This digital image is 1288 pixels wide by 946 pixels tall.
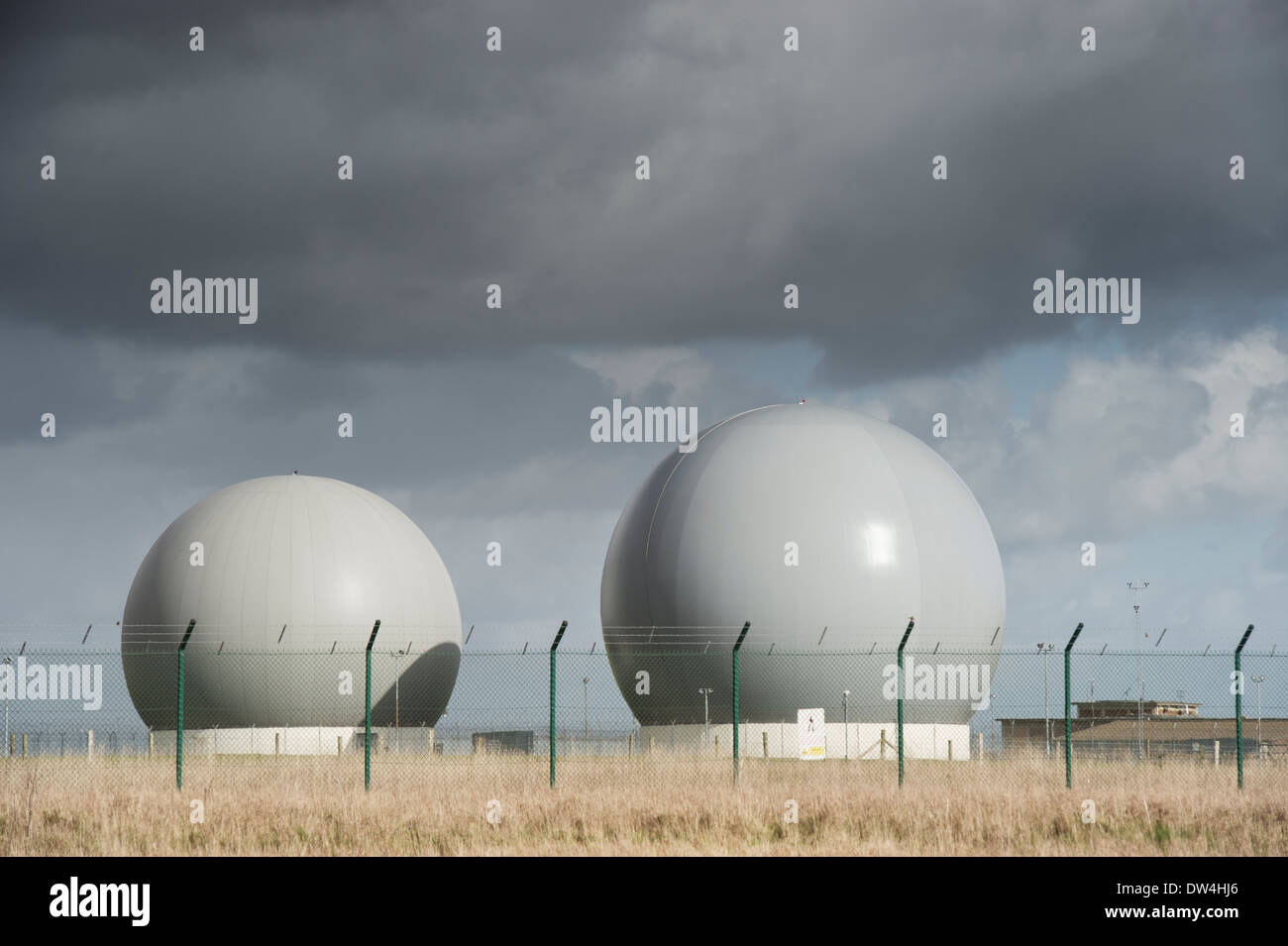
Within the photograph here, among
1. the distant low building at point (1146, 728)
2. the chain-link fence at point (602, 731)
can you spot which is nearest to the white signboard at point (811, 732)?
the chain-link fence at point (602, 731)

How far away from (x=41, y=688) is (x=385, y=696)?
10181mm

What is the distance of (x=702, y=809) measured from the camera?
52.2ft

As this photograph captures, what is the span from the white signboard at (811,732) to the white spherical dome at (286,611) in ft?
34.0

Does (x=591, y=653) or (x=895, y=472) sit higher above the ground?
(x=895, y=472)

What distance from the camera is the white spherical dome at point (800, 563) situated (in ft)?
92.0

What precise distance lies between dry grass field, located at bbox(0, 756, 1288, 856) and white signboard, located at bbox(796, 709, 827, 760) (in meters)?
7.61

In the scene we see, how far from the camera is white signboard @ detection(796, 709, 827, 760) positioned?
91.3 ft

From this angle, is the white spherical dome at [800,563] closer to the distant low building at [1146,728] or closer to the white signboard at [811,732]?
the white signboard at [811,732]

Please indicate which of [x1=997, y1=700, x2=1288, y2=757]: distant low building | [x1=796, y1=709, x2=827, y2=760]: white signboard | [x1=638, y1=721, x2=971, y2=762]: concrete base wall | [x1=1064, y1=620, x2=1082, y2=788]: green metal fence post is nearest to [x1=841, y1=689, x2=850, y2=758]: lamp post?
[x1=638, y1=721, x2=971, y2=762]: concrete base wall

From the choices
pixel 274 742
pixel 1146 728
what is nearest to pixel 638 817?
pixel 274 742

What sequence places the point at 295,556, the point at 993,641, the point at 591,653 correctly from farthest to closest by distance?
the point at 295,556 < the point at 993,641 < the point at 591,653
